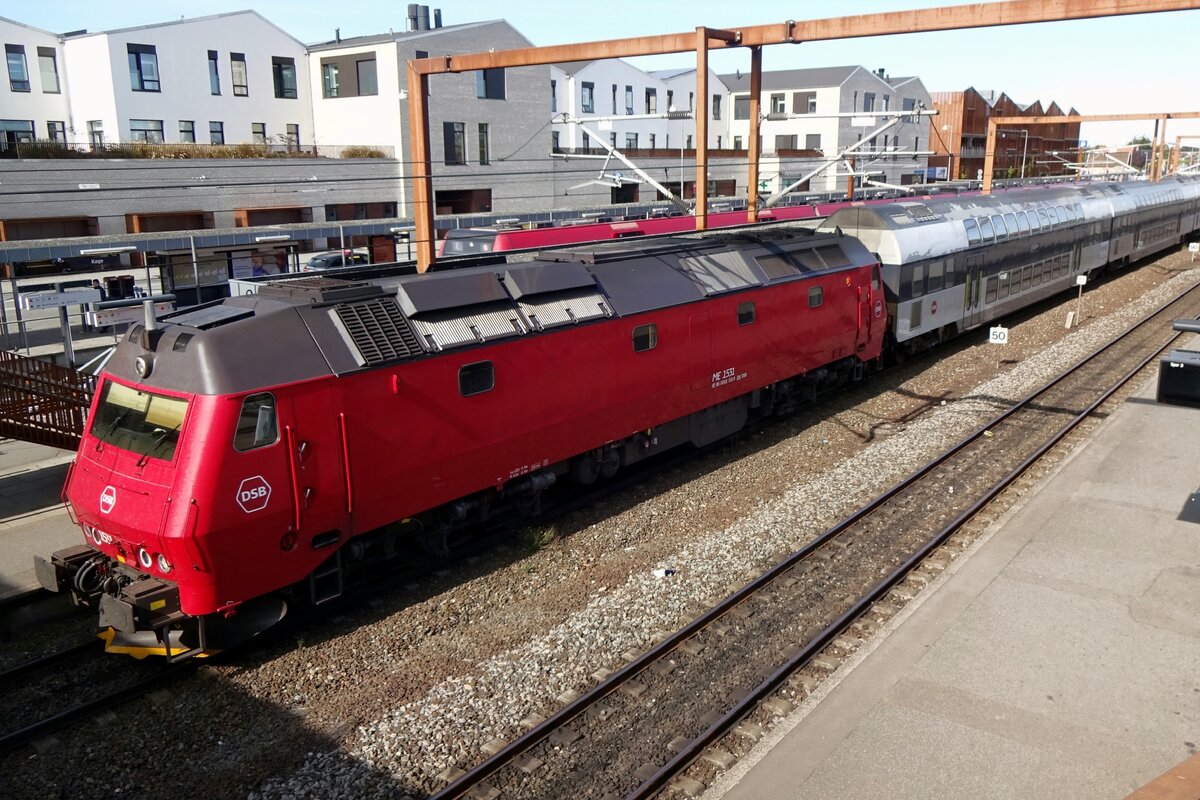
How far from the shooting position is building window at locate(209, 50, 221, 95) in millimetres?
39562

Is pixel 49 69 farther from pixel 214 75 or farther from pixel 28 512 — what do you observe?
pixel 28 512

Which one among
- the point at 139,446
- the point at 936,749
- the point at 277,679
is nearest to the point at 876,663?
the point at 936,749

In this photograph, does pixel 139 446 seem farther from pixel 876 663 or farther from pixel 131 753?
pixel 876 663

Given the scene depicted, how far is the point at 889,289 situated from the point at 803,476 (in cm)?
786

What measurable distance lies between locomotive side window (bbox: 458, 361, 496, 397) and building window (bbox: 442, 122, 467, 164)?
99.5ft

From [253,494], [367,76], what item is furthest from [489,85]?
[253,494]

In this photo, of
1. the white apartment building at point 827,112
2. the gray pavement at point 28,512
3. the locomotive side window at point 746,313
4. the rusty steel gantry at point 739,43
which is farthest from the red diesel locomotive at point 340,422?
the white apartment building at point 827,112

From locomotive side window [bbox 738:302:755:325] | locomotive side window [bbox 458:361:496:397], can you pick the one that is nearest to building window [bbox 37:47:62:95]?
locomotive side window [bbox 738:302:755:325]

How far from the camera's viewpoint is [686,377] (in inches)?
570

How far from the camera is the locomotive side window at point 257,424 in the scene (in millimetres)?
8953

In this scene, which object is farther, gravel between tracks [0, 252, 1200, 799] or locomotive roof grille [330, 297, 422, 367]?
locomotive roof grille [330, 297, 422, 367]

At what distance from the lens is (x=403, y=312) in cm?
1071

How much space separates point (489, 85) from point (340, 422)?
3454cm

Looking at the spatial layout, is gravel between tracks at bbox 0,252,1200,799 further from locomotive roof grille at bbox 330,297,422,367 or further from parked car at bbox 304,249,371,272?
parked car at bbox 304,249,371,272
